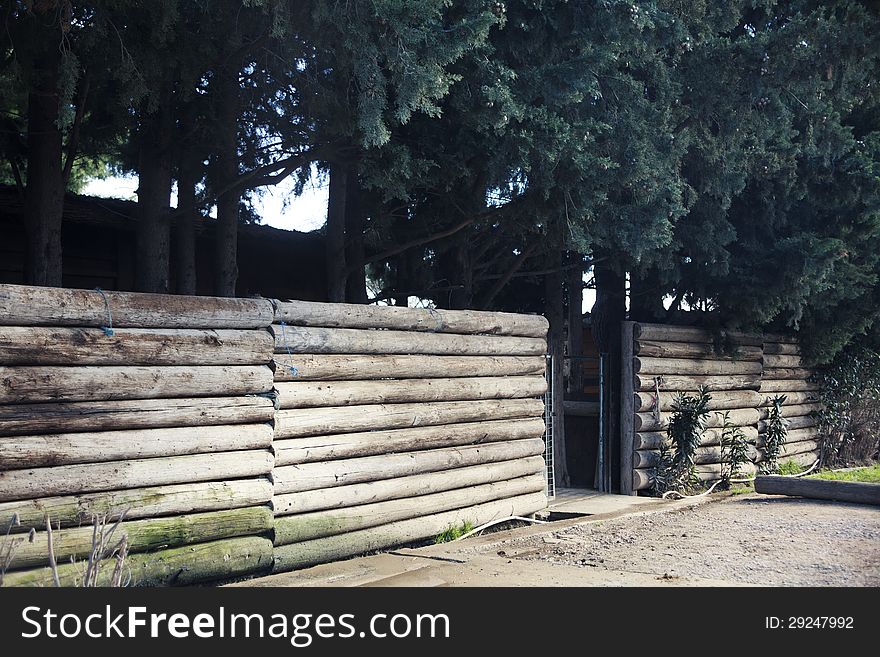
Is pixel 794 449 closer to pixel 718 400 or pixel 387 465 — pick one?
pixel 718 400

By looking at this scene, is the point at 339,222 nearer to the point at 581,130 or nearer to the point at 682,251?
the point at 581,130

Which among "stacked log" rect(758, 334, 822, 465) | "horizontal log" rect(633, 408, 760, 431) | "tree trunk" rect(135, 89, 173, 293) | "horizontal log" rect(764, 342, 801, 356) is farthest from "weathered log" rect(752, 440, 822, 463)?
"tree trunk" rect(135, 89, 173, 293)

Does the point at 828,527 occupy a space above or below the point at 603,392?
below

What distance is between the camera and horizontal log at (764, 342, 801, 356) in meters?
15.9

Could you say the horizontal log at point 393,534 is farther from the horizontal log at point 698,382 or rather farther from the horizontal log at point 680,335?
the horizontal log at point 680,335

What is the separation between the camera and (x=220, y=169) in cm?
947

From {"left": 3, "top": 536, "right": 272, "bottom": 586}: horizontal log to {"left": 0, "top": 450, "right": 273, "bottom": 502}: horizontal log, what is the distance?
1.63 feet

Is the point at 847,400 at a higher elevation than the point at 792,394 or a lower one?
lower

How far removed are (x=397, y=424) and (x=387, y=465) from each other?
428mm

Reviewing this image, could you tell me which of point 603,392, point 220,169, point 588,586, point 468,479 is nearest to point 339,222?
point 220,169

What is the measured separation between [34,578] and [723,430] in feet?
36.1

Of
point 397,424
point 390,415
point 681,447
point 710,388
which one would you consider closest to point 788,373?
point 710,388

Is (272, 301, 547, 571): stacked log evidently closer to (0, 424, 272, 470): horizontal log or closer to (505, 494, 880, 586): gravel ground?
(0, 424, 272, 470): horizontal log

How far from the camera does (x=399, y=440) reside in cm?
913
